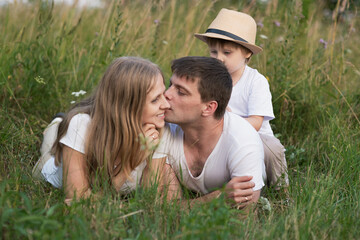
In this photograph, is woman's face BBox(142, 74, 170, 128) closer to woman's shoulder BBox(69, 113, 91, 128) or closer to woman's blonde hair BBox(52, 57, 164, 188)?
woman's blonde hair BBox(52, 57, 164, 188)

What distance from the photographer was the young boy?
3.28 m

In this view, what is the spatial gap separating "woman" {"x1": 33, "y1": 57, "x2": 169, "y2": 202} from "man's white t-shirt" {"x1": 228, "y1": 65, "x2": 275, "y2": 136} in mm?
836

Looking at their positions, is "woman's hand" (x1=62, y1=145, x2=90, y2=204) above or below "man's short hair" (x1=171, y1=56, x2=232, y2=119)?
below

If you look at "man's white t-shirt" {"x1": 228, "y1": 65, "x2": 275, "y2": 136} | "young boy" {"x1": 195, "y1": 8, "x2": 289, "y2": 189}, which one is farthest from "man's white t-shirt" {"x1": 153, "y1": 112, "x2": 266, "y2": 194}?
"man's white t-shirt" {"x1": 228, "y1": 65, "x2": 275, "y2": 136}

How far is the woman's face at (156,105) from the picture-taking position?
2.79m

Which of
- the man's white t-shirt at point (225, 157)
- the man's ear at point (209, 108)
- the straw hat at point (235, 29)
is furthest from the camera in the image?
the straw hat at point (235, 29)

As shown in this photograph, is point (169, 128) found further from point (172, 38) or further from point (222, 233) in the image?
point (172, 38)

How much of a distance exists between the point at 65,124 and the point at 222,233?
4.32 feet

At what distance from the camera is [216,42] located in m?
3.63

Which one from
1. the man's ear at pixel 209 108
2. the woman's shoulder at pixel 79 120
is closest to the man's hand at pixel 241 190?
the man's ear at pixel 209 108

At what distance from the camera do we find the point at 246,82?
350 cm

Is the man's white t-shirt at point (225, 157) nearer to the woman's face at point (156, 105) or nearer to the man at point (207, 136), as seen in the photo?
the man at point (207, 136)

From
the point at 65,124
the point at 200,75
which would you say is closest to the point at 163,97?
the point at 200,75

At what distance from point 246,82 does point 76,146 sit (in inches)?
56.6
